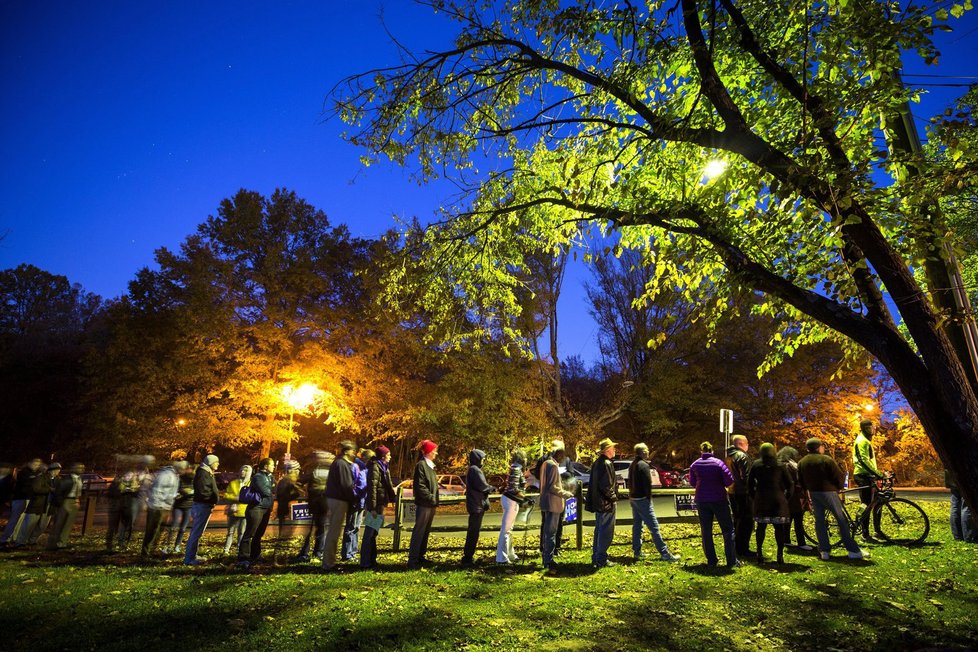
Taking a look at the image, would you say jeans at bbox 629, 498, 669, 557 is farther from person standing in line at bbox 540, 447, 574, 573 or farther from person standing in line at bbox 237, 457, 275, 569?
person standing in line at bbox 237, 457, 275, 569

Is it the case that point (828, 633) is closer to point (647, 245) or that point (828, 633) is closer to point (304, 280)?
point (647, 245)

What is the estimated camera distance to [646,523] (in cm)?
812

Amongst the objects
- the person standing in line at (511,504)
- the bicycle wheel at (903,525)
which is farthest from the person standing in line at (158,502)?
the bicycle wheel at (903,525)

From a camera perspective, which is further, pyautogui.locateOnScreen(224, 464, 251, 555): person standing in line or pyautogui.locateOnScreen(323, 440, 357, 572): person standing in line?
pyautogui.locateOnScreen(224, 464, 251, 555): person standing in line

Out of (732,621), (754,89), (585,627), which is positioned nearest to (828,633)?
(732,621)

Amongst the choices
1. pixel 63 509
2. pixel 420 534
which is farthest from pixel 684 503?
pixel 63 509

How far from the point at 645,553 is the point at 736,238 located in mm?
5516

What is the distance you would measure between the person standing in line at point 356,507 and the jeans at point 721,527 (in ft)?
17.3

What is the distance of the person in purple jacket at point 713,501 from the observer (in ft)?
25.0

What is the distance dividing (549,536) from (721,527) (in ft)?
8.29

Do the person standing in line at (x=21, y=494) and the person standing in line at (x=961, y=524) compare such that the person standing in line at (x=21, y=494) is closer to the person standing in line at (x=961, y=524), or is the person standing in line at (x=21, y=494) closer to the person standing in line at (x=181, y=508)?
the person standing in line at (x=181, y=508)

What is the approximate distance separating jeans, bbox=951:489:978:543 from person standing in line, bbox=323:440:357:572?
400 inches

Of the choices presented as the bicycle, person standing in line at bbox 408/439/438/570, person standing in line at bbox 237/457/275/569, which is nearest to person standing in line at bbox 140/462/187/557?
person standing in line at bbox 237/457/275/569

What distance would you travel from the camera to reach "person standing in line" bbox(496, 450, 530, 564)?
8.48 meters
